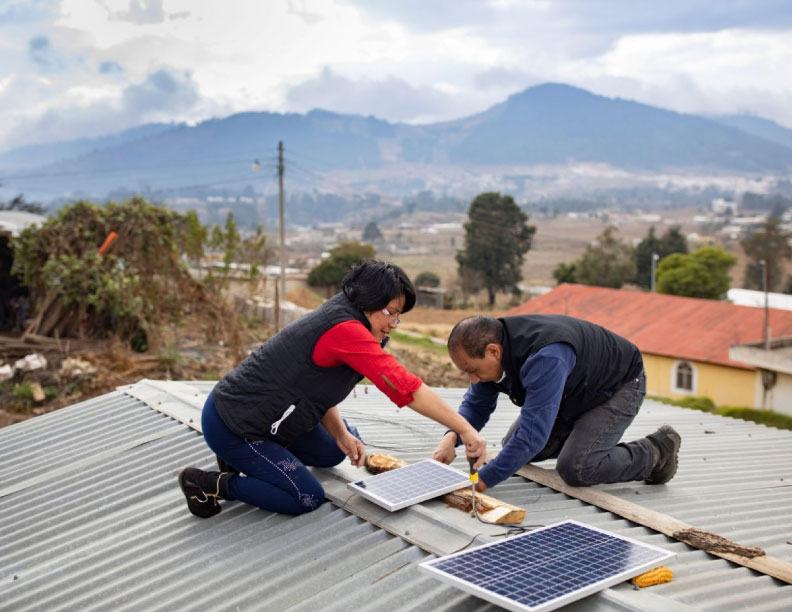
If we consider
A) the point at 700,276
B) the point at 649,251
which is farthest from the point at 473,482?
the point at 649,251

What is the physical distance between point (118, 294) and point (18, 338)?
2.29 metres

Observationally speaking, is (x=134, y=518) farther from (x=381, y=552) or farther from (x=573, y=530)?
(x=573, y=530)

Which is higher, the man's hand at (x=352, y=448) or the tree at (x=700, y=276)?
the man's hand at (x=352, y=448)

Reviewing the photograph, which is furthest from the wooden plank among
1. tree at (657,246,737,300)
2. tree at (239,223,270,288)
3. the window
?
tree at (657,246,737,300)

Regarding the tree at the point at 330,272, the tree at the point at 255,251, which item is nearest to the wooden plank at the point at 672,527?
the tree at the point at 255,251

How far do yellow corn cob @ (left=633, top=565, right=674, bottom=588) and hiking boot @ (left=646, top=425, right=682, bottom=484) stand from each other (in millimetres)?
1538

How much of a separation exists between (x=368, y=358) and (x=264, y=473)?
0.82 metres

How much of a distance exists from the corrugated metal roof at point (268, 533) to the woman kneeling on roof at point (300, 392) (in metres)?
0.18

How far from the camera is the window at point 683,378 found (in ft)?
97.9

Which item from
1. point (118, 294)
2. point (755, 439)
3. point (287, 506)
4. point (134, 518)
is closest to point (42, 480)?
point (134, 518)

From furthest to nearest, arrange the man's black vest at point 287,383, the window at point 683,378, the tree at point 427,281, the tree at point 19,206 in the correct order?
the tree at point 427,281
the tree at point 19,206
the window at point 683,378
the man's black vest at point 287,383

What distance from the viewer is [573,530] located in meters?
3.29

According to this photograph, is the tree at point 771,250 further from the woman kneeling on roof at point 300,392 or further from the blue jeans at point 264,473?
the blue jeans at point 264,473

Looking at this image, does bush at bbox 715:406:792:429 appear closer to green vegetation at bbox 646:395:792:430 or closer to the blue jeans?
green vegetation at bbox 646:395:792:430
